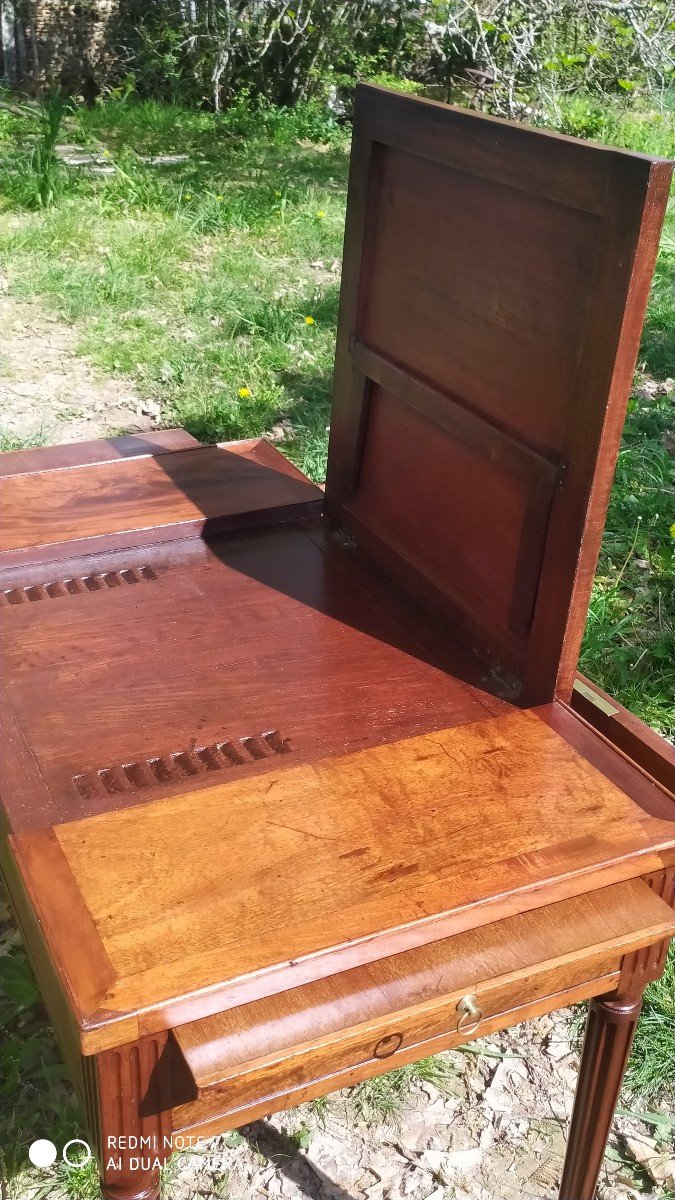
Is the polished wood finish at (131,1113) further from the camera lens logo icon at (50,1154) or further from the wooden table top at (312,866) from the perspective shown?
the camera lens logo icon at (50,1154)

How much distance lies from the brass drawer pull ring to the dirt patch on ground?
10.1 ft

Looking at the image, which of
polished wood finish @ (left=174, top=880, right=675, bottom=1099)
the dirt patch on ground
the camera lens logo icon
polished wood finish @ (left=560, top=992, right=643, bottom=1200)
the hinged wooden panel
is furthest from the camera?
the dirt patch on ground

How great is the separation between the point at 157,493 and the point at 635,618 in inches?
62.7

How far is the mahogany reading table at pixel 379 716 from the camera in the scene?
1033 millimetres

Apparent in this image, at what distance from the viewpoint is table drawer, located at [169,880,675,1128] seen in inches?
38.6

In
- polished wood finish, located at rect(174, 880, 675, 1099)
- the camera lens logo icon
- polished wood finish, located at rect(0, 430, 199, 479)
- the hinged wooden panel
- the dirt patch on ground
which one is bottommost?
the camera lens logo icon

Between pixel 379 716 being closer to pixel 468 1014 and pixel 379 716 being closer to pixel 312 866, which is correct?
pixel 312 866

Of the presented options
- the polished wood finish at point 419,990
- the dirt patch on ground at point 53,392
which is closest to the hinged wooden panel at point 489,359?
the polished wood finish at point 419,990

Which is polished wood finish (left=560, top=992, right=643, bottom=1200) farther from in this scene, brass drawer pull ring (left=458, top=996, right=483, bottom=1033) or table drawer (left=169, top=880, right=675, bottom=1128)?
brass drawer pull ring (left=458, top=996, right=483, bottom=1033)

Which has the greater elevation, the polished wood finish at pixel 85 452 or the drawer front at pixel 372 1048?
the polished wood finish at pixel 85 452

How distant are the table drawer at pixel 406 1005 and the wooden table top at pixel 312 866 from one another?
0.03m

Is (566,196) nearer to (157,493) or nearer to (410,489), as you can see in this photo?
(410,489)

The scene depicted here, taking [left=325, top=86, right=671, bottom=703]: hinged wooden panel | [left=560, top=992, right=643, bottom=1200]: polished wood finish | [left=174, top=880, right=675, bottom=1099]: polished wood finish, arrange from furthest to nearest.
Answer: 1. [left=560, top=992, right=643, bottom=1200]: polished wood finish
2. [left=325, top=86, right=671, bottom=703]: hinged wooden panel
3. [left=174, top=880, right=675, bottom=1099]: polished wood finish

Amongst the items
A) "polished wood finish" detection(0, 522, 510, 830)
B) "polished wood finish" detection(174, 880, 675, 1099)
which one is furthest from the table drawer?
"polished wood finish" detection(0, 522, 510, 830)
